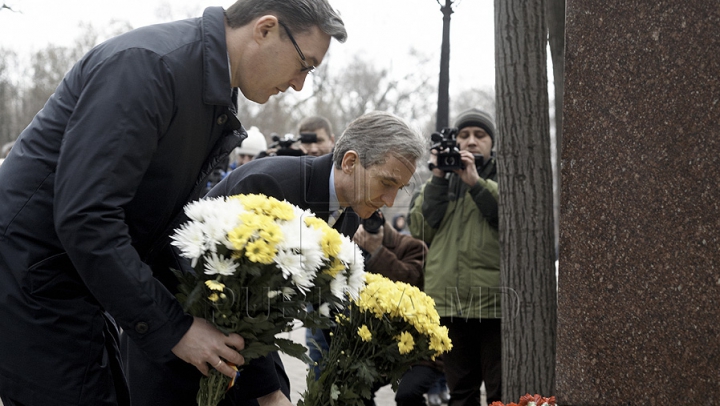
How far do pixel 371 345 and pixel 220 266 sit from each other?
727mm

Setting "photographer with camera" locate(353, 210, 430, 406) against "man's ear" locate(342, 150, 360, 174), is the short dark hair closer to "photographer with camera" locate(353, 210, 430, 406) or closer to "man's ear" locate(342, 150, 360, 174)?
"photographer with camera" locate(353, 210, 430, 406)

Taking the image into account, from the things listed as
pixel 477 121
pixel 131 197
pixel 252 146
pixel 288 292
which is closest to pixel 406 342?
pixel 288 292

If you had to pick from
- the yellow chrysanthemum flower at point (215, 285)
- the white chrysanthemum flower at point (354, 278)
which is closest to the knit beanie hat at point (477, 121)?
the white chrysanthemum flower at point (354, 278)

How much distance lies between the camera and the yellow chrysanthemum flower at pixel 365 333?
2.53 metres

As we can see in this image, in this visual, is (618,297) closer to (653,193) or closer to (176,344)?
(653,193)

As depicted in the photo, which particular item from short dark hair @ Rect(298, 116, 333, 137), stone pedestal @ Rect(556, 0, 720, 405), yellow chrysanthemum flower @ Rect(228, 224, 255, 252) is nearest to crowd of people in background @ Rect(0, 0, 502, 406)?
yellow chrysanthemum flower @ Rect(228, 224, 255, 252)

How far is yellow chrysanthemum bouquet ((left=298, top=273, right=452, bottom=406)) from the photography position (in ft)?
8.30

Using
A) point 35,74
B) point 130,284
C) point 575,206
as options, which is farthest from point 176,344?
point 35,74

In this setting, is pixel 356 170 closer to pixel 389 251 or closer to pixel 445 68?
pixel 445 68

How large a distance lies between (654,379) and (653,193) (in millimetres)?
500

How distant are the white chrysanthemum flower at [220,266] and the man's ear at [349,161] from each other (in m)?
1.12

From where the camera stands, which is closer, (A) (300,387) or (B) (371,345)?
(B) (371,345)

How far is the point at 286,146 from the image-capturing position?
6.13 meters

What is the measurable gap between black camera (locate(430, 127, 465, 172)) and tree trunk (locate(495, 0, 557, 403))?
1.70 ft
